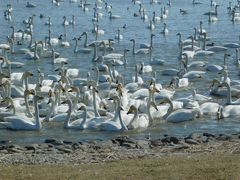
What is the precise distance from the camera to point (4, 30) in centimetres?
4538

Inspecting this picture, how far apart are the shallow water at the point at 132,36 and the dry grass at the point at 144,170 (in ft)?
17.1

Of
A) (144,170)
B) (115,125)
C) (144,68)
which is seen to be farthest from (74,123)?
(144,68)

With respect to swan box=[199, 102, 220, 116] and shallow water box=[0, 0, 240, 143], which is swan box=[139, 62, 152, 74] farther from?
swan box=[199, 102, 220, 116]

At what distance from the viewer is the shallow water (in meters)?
19.8

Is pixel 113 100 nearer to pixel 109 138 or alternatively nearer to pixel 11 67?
pixel 109 138

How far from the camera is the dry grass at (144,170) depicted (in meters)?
12.1

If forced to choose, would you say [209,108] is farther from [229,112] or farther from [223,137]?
[223,137]

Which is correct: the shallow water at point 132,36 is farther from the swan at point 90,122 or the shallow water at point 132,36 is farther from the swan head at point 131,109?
the swan head at point 131,109

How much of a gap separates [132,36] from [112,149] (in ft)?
88.6

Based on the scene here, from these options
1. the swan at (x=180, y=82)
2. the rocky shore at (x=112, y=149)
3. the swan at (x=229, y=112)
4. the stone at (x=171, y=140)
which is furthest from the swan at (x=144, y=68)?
the stone at (x=171, y=140)

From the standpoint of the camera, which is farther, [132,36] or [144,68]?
[132,36]

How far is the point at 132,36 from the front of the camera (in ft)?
142

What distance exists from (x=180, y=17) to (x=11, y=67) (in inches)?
1039

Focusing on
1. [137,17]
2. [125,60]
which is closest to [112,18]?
[137,17]
